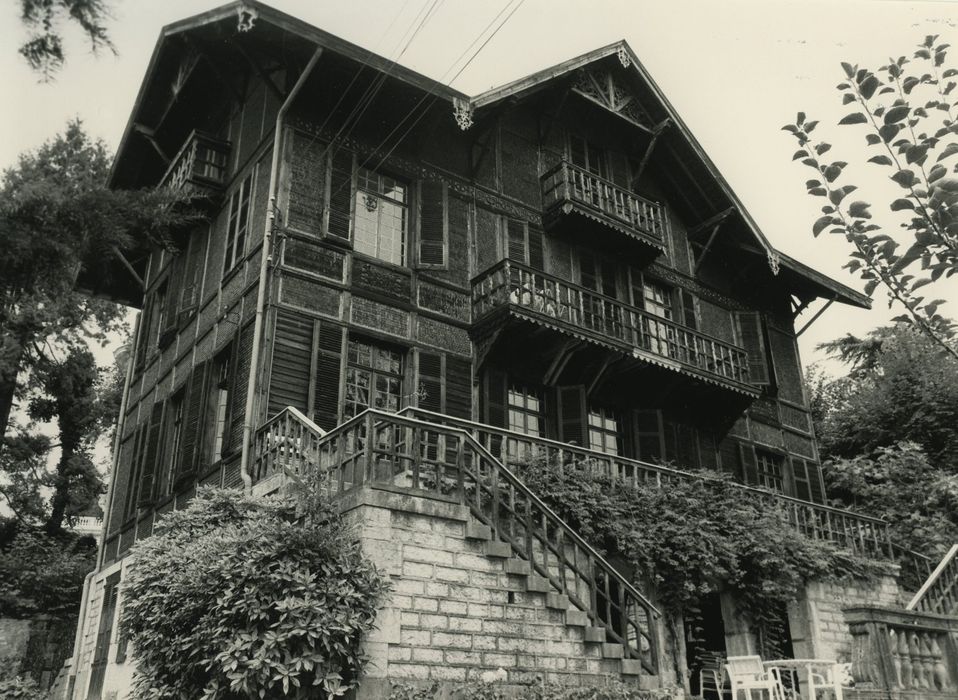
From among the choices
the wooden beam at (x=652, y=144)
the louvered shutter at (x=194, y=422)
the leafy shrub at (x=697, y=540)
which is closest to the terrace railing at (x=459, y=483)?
the leafy shrub at (x=697, y=540)

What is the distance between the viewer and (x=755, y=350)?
21.2m

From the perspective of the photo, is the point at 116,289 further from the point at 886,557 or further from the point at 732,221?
the point at 886,557

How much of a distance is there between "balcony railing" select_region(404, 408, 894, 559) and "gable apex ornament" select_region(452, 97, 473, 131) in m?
5.06

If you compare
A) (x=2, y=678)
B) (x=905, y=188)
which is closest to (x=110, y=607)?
(x=2, y=678)

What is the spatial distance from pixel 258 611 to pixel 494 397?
7760 millimetres

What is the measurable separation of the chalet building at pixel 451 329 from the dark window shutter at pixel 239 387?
71mm

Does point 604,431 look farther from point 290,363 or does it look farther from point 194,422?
point 194,422

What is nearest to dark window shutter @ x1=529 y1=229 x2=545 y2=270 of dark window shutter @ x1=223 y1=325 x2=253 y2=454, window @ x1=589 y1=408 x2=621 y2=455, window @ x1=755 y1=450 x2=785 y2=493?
window @ x1=589 y1=408 x2=621 y2=455

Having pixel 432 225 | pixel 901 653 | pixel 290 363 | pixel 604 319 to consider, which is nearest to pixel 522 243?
pixel 432 225

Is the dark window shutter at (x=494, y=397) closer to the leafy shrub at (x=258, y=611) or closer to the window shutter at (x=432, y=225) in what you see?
the window shutter at (x=432, y=225)

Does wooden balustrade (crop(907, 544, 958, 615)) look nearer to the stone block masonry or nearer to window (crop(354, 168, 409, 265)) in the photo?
the stone block masonry

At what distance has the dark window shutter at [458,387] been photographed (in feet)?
49.7

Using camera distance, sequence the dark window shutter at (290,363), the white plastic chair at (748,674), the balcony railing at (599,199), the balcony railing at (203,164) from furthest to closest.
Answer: the balcony railing at (599,199)
the balcony railing at (203,164)
the dark window shutter at (290,363)
the white plastic chair at (748,674)

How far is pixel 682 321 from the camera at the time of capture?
20.0m
